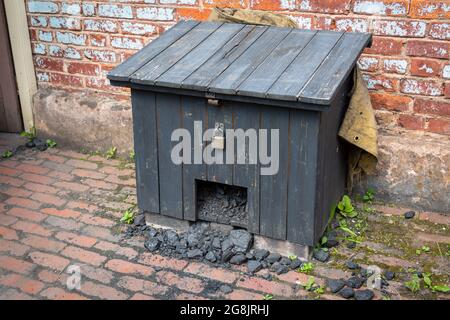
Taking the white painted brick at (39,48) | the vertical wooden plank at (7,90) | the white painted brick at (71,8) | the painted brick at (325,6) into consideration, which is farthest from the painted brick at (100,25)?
the painted brick at (325,6)

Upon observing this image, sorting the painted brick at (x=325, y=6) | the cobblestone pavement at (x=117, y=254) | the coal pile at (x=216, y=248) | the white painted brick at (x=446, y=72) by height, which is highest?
the painted brick at (x=325, y=6)

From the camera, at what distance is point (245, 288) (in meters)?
3.28

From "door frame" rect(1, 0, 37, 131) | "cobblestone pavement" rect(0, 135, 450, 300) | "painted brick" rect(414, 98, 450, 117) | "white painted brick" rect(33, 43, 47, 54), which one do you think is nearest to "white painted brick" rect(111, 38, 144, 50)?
"white painted brick" rect(33, 43, 47, 54)

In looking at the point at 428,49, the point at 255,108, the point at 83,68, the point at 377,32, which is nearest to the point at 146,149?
the point at 255,108

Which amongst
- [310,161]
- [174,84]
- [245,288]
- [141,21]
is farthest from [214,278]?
[141,21]

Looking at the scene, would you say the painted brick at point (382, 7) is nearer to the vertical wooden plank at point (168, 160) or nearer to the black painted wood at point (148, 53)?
the black painted wood at point (148, 53)

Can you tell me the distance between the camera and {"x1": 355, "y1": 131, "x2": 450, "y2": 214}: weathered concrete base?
3.90 meters

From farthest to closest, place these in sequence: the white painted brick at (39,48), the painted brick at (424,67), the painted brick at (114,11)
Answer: the white painted brick at (39,48), the painted brick at (114,11), the painted brick at (424,67)

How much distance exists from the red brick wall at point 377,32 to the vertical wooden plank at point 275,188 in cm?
105

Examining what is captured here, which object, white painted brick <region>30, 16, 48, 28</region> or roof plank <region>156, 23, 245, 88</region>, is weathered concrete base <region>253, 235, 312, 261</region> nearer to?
roof plank <region>156, 23, 245, 88</region>

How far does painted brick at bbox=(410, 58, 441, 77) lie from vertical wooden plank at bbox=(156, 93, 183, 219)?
1.55m

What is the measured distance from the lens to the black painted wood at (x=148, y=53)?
346cm

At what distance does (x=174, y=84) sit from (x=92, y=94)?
1.81 meters
